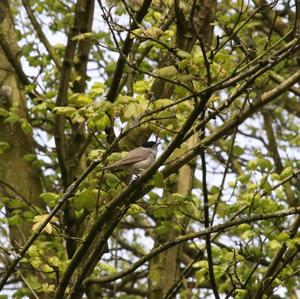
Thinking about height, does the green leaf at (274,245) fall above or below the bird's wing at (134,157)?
below

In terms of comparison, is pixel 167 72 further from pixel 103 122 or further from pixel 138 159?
pixel 138 159

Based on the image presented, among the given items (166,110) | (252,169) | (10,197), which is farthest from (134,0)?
(10,197)

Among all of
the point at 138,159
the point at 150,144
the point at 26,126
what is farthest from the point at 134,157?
the point at 26,126

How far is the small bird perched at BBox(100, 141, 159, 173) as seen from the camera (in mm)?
5196

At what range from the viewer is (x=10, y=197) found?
8.33 meters

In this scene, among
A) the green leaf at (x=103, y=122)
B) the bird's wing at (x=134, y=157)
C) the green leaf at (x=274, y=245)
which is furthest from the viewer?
the green leaf at (x=274, y=245)

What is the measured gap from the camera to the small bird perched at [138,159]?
17.0ft

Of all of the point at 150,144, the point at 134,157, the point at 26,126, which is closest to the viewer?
the point at 134,157


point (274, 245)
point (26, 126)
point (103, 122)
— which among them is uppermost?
point (26, 126)

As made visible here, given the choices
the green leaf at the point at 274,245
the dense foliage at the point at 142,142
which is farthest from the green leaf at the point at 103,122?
the green leaf at the point at 274,245

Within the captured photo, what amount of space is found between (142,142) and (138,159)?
0.61 meters

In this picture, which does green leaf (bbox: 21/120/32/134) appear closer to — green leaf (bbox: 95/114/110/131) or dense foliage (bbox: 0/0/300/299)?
dense foliage (bbox: 0/0/300/299)

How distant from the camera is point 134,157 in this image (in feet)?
17.7

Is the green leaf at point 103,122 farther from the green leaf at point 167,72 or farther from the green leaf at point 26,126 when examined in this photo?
the green leaf at point 26,126
